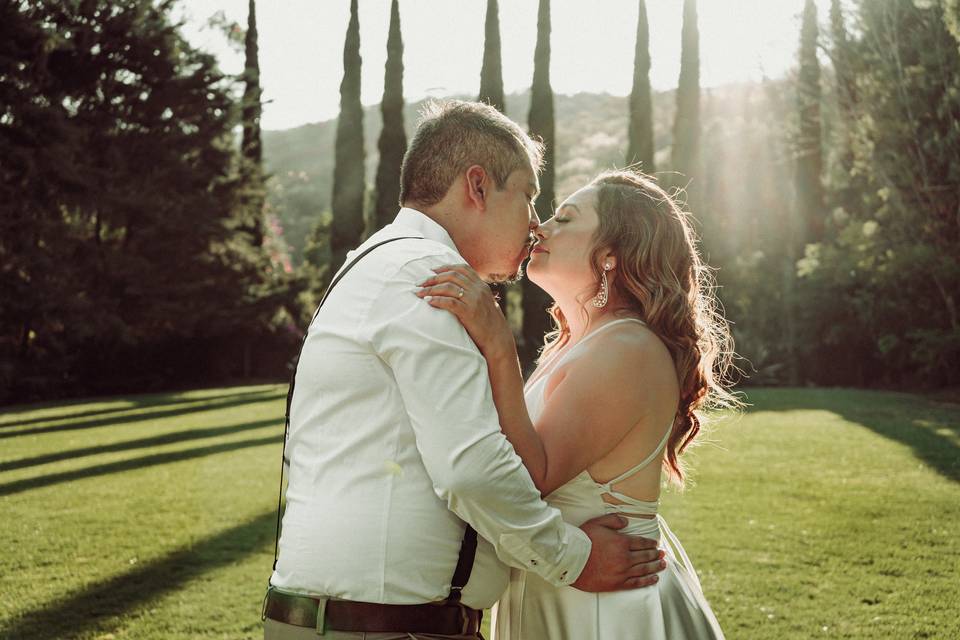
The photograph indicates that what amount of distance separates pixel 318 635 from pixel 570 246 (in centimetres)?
163

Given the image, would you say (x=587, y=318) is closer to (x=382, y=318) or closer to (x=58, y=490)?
(x=382, y=318)

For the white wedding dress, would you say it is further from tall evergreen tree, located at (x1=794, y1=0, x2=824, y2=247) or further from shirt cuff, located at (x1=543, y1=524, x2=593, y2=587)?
tall evergreen tree, located at (x1=794, y1=0, x2=824, y2=247)

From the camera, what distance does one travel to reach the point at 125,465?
1170 cm

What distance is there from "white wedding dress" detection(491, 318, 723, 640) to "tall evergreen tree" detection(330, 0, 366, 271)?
86.8 ft

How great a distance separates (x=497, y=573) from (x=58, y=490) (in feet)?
30.4

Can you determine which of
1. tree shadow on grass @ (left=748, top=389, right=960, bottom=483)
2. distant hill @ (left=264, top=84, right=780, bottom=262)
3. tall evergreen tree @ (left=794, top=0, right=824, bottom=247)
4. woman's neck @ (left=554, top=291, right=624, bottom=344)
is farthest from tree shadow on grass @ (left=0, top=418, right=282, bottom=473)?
distant hill @ (left=264, top=84, right=780, bottom=262)

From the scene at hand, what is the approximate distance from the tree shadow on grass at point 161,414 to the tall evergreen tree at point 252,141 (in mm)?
7889

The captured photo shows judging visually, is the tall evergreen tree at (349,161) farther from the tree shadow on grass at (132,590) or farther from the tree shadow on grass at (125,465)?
the tree shadow on grass at (132,590)

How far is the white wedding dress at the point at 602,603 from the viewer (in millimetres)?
2697

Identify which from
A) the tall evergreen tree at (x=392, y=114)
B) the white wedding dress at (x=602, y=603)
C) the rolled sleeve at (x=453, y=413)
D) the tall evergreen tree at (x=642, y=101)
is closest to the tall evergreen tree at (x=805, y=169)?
the tall evergreen tree at (x=642, y=101)

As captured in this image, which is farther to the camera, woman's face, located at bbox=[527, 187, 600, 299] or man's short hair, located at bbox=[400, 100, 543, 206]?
woman's face, located at bbox=[527, 187, 600, 299]

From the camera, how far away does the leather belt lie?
2133 mm

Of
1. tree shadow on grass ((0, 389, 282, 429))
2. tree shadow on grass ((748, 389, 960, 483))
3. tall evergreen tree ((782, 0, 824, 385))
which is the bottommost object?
tree shadow on grass ((0, 389, 282, 429))

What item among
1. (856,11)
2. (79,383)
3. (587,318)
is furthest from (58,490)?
(856,11)
